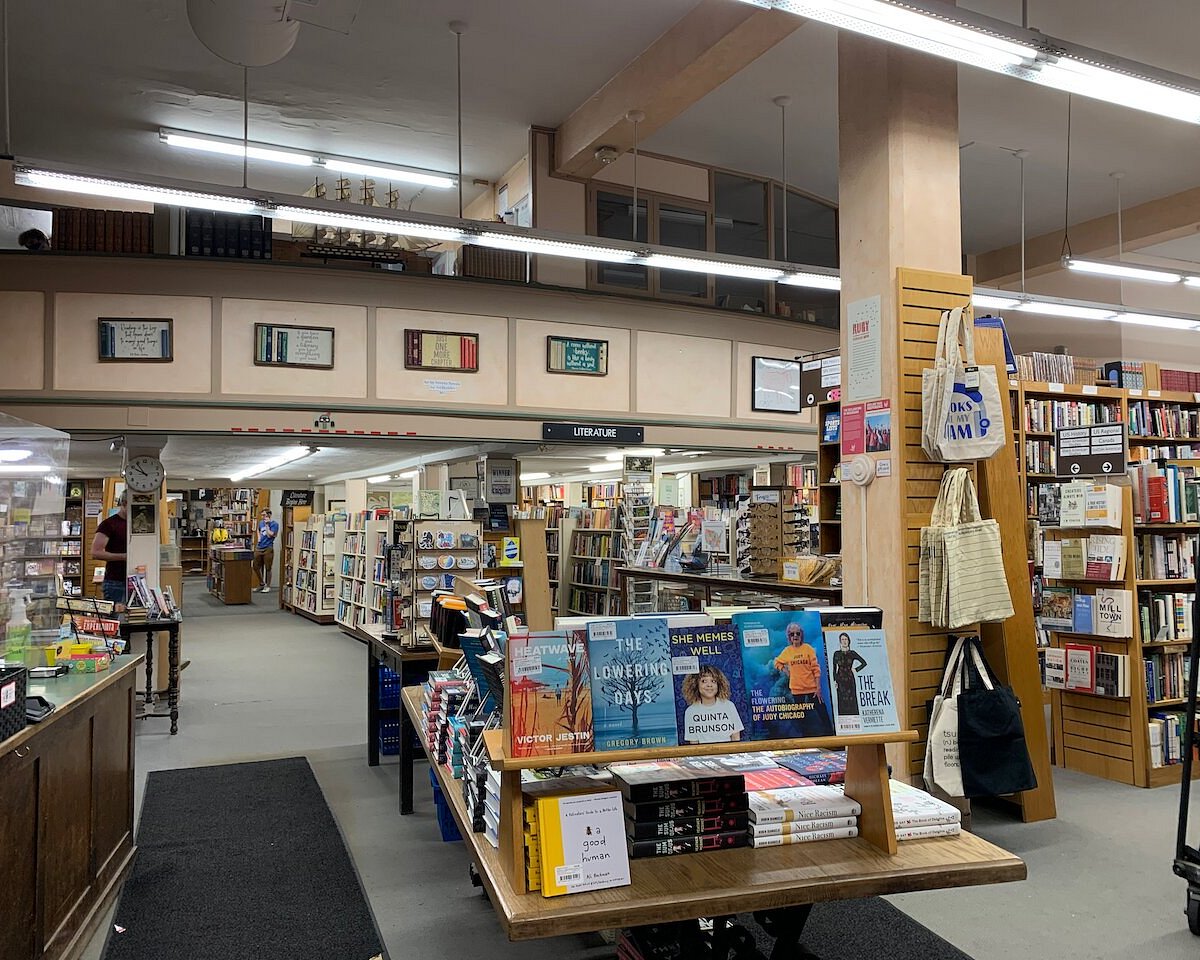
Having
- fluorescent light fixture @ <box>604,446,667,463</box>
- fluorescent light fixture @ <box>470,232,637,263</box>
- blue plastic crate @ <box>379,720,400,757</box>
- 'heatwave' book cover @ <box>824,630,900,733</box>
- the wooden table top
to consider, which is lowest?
blue plastic crate @ <box>379,720,400,757</box>

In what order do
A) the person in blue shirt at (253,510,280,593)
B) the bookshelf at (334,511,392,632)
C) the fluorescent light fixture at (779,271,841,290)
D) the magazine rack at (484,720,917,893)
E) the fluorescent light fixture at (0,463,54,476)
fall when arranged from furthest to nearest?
the person in blue shirt at (253,510,280,593) → the bookshelf at (334,511,392,632) → the fluorescent light fixture at (779,271,841,290) → the fluorescent light fixture at (0,463,54,476) → the magazine rack at (484,720,917,893)

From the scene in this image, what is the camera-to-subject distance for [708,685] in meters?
2.37

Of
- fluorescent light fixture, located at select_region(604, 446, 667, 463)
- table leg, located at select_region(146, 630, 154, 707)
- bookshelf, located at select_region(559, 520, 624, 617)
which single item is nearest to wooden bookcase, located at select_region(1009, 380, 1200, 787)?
fluorescent light fixture, located at select_region(604, 446, 667, 463)

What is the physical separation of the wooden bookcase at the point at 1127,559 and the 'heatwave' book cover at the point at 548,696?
437cm

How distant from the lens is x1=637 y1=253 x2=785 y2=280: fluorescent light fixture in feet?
22.5

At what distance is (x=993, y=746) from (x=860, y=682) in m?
2.32

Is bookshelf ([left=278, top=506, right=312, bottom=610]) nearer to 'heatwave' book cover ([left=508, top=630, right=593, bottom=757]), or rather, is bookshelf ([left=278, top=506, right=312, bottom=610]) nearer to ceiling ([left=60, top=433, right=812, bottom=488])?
ceiling ([left=60, top=433, right=812, bottom=488])

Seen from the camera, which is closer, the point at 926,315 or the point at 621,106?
the point at 926,315

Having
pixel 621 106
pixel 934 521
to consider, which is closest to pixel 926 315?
pixel 934 521

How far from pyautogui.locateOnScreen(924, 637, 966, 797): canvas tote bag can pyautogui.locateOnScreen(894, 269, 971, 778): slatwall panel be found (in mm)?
210

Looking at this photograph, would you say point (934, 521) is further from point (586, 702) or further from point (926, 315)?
point (586, 702)

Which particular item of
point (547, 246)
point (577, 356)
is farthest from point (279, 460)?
point (547, 246)

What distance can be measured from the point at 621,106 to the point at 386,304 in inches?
107

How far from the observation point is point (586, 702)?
89.4 inches
